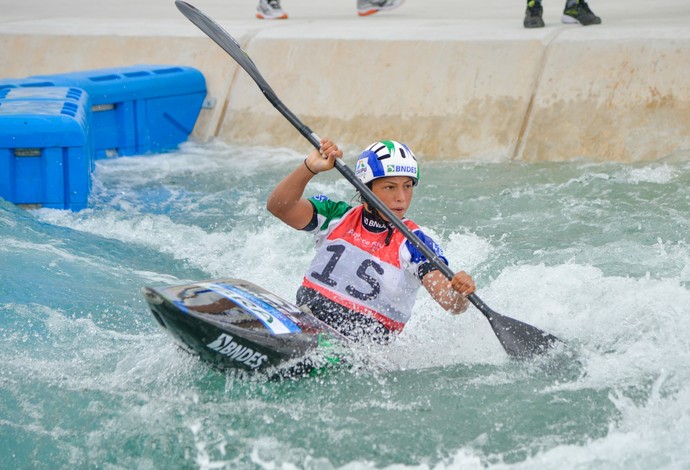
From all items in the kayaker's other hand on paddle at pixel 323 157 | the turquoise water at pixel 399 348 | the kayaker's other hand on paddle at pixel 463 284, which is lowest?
the turquoise water at pixel 399 348

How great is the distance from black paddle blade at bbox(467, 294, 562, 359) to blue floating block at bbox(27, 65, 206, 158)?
18.4 feet

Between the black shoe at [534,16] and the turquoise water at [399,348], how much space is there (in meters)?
1.97

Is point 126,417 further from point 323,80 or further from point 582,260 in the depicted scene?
point 323,80

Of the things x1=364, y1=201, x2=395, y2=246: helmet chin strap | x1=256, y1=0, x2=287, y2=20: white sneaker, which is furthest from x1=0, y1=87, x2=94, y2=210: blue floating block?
x1=256, y1=0, x2=287, y2=20: white sneaker

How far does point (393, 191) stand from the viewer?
16.8 feet

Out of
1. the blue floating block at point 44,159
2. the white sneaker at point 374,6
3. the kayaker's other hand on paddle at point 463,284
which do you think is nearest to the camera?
the kayaker's other hand on paddle at point 463,284

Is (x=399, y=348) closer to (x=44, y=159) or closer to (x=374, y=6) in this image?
(x=44, y=159)

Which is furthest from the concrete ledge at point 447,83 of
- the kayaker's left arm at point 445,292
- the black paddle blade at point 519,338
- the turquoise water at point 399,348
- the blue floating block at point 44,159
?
the kayaker's left arm at point 445,292

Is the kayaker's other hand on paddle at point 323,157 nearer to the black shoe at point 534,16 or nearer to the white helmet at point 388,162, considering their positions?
the white helmet at point 388,162

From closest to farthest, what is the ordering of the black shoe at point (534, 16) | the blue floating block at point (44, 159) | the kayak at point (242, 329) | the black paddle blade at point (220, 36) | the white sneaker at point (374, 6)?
the kayak at point (242, 329)
the black paddle blade at point (220, 36)
the blue floating block at point (44, 159)
the black shoe at point (534, 16)
the white sneaker at point (374, 6)

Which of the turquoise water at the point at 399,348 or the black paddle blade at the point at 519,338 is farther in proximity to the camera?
the black paddle blade at the point at 519,338

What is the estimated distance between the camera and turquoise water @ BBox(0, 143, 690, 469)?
4277 mm

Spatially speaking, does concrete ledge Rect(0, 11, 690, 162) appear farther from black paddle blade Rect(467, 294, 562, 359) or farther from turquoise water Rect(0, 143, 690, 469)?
black paddle blade Rect(467, 294, 562, 359)

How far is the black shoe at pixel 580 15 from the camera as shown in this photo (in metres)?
10.0
